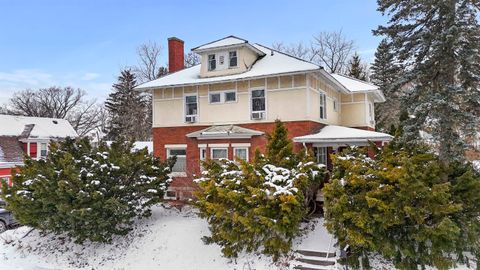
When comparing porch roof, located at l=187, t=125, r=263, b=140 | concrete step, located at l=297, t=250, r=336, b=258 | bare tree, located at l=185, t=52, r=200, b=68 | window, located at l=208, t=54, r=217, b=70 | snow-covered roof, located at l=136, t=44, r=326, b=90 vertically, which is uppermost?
bare tree, located at l=185, t=52, r=200, b=68

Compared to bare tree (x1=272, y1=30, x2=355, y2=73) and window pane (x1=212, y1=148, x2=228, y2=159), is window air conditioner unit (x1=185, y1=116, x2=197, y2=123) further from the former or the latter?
bare tree (x1=272, y1=30, x2=355, y2=73)

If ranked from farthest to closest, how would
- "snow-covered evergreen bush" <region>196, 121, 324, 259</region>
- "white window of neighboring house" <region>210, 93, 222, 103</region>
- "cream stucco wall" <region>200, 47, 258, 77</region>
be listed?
"white window of neighboring house" <region>210, 93, 222, 103</region>, "cream stucco wall" <region>200, 47, 258, 77</region>, "snow-covered evergreen bush" <region>196, 121, 324, 259</region>

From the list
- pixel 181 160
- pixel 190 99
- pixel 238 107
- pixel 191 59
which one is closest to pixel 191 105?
pixel 190 99

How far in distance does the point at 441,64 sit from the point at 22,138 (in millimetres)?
31686

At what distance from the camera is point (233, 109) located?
17.2 m

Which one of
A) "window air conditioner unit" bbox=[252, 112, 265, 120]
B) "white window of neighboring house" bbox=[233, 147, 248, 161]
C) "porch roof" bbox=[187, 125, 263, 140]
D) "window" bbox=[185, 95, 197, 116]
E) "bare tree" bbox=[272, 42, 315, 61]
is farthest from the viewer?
"bare tree" bbox=[272, 42, 315, 61]

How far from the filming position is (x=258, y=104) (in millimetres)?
16766

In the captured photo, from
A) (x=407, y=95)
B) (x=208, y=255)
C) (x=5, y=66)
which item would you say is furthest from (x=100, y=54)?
(x=5, y=66)

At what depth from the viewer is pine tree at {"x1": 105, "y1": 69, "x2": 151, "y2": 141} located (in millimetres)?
37938

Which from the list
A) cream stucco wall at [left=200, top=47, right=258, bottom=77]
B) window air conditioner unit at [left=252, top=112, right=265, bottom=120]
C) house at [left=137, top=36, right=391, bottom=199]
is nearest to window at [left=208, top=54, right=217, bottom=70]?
house at [left=137, top=36, right=391, bottom=199]

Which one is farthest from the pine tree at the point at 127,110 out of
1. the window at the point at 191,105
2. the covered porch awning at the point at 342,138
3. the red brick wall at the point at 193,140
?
the covered porch awning at the point at 342,138

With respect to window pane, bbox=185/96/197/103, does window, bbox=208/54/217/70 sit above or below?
above

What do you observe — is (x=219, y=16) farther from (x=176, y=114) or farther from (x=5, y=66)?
(x=5, y=66)

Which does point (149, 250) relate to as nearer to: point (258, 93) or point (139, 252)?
point (139, 252)
